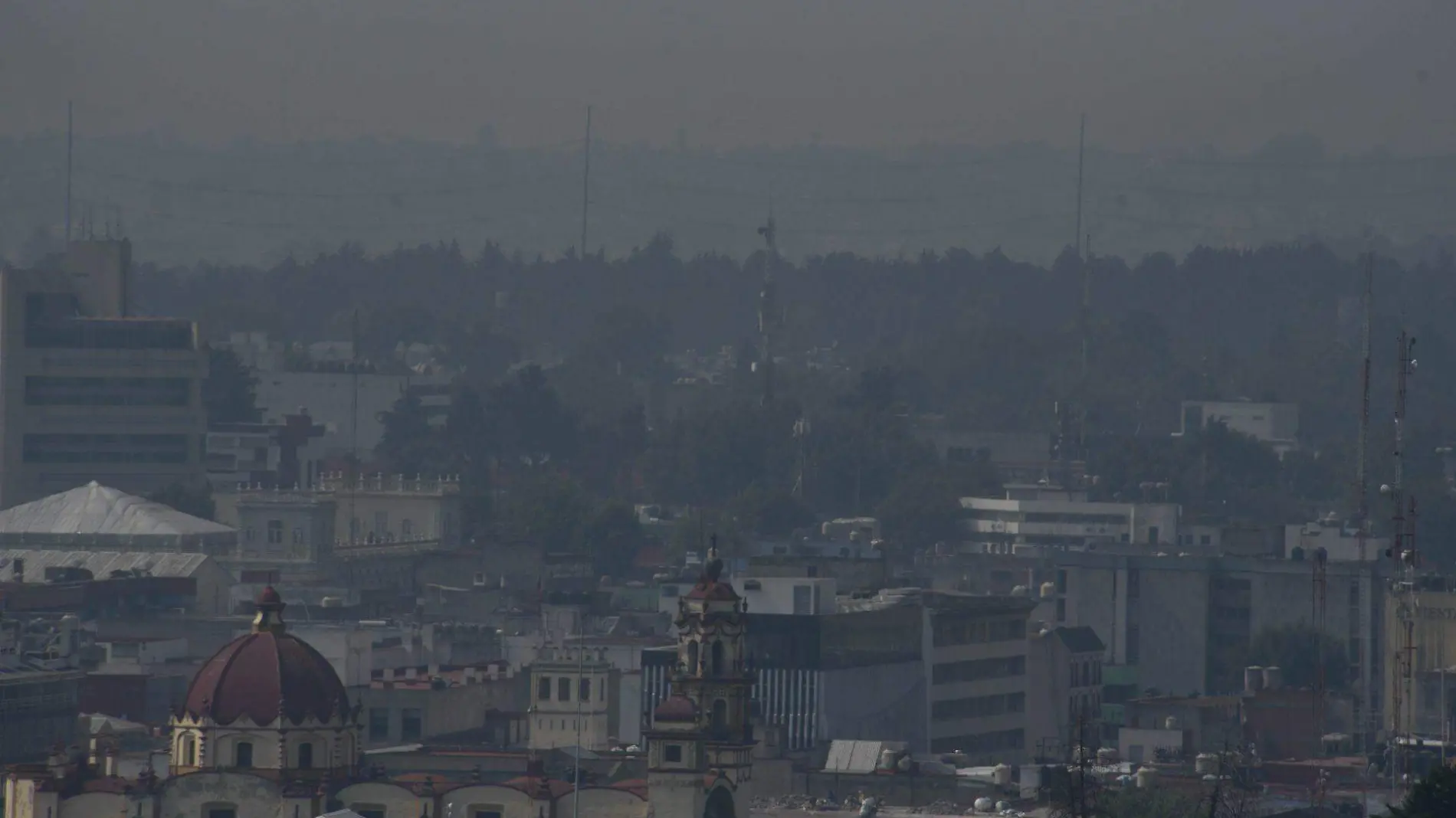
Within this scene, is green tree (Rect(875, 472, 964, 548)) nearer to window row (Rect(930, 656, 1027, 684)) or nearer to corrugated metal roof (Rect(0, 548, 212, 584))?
corrugated metal roof (Rect(0, 548, 212, 584))

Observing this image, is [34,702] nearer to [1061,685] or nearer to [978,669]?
[978,669]

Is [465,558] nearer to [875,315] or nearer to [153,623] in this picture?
[153,623]

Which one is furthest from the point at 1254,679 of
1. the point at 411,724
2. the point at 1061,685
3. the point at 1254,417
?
the point at 1254,417

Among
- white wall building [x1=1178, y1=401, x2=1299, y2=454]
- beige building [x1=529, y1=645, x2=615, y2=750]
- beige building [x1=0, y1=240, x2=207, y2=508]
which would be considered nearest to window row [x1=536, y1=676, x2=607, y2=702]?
beige building [x1=529, y1=645, x2=615, y2=750]

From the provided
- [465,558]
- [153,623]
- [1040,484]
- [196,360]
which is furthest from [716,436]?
[153,623]

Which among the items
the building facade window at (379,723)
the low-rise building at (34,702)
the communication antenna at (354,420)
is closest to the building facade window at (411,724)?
the building facade window at (379,723)
